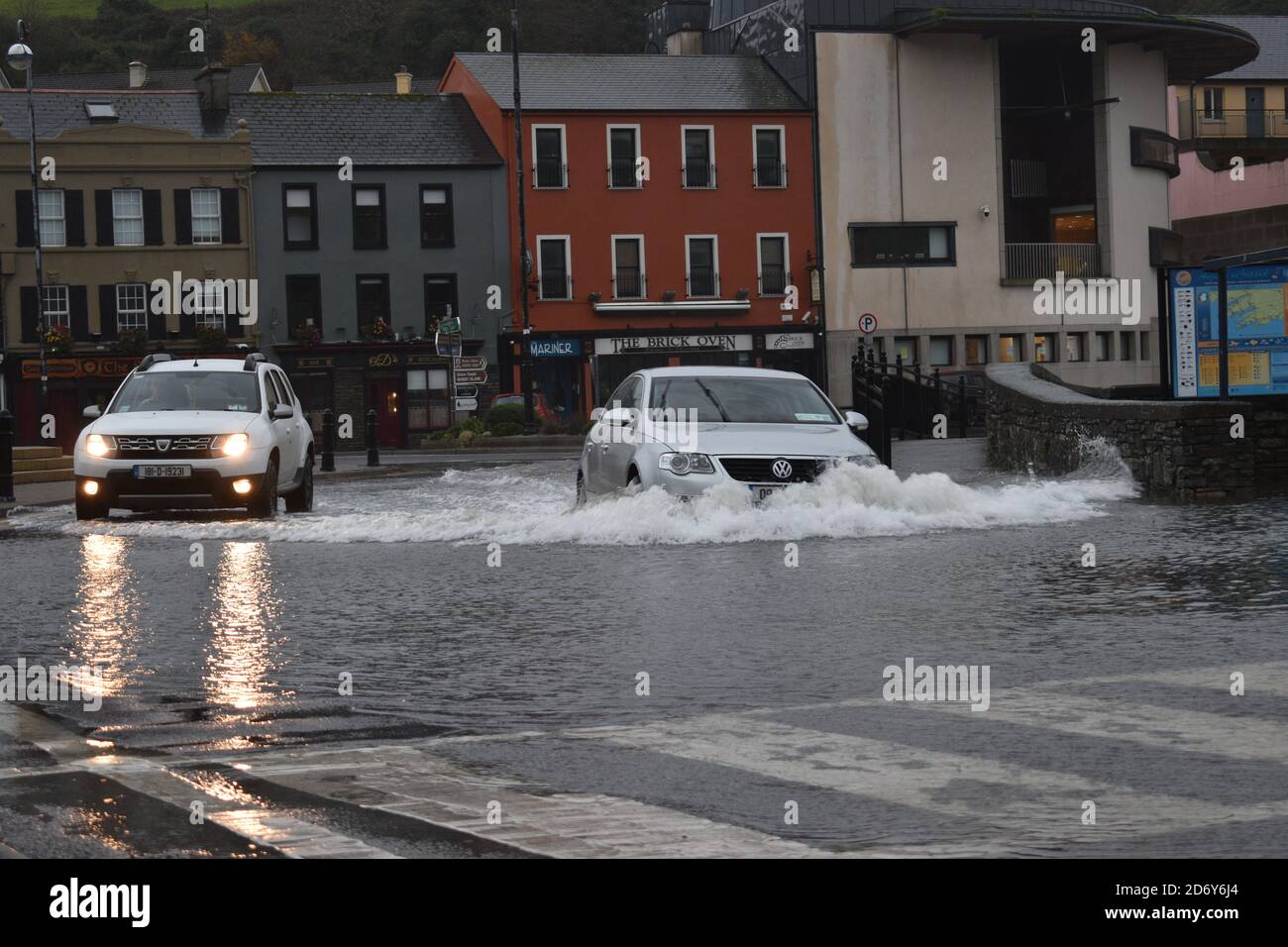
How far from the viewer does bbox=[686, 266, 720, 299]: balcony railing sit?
61531mm

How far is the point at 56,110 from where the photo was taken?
5912 cm

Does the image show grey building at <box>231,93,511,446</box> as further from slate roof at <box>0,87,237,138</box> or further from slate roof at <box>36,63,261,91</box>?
slate roof at <box>36,63,261,91</box>

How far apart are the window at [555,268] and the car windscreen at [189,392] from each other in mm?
40119

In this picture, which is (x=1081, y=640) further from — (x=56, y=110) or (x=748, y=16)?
(x=748, y=16)

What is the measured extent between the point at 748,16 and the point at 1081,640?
59384mm

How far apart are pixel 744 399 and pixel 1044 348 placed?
4966 centimetres

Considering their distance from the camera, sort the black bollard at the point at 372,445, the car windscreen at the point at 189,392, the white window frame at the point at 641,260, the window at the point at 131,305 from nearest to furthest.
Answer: the car windscreen at the point at 189,392 → the black bollard at the point at 372,445 → the window at the point at 131,305 → the white window frame at the point at 641,260

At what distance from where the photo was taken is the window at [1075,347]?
65188 mm

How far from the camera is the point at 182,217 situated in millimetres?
57875

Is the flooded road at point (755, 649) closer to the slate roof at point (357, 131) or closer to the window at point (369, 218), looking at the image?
the window at point (369, 218)

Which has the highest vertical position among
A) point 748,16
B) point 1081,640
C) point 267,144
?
point 748,16

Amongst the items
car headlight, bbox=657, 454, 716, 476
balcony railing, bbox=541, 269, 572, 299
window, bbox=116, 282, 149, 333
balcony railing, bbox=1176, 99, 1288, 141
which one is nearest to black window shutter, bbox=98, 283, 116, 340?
window, bbox=116, 282, 149, 333

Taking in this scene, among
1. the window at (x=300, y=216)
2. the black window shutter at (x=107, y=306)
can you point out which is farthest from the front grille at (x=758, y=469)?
the black window shutter at (x=107, y=306)
